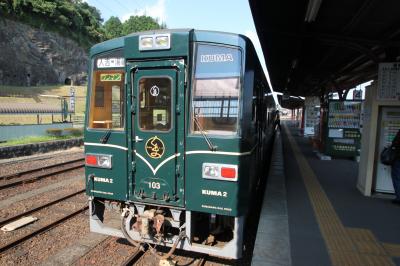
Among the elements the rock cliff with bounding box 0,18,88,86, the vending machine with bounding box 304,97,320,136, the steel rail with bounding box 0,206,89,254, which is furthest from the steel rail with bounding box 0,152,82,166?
the rock cliff with bounding box 0,18,88,86

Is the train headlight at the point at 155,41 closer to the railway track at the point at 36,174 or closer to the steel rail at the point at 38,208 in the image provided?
the steel rail at the point at 38,208

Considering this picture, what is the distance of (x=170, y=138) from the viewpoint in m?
4.17

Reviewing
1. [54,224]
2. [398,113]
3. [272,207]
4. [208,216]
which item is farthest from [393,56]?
[54,224]

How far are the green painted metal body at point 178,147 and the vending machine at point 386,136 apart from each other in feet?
13.7

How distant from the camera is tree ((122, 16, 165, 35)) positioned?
A: 263ft

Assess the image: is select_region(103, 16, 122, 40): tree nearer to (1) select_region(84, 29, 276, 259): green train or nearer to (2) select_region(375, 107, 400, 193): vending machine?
(2) select_region(375, 107, 400, 193): vending machine

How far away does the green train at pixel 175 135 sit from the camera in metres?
4.01

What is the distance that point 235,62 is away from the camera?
3990 mm

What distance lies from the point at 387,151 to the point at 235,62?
176 inches

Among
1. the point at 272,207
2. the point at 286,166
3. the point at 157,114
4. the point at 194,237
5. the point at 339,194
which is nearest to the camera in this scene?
the point at 157,114

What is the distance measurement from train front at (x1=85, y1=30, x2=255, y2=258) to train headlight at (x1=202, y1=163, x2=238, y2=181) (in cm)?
1

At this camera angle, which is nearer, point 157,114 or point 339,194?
point 157,114

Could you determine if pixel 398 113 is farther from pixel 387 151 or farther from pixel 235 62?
pixel 235 62

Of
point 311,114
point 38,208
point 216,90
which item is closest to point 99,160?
point 216,90
